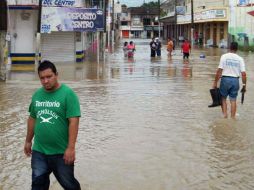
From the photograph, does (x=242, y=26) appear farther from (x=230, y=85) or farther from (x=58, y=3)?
(x=230, y=85)

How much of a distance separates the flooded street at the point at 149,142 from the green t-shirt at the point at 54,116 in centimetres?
145

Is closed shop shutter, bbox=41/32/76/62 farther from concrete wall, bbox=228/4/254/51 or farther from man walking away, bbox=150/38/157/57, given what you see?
concrete wall, bbox=228/4/254/51

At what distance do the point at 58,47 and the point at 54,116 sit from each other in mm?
28050

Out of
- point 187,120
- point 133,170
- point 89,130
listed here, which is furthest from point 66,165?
point 187,120

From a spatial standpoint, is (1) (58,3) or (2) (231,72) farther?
(1) (58,3)

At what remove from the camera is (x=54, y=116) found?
5156 mm

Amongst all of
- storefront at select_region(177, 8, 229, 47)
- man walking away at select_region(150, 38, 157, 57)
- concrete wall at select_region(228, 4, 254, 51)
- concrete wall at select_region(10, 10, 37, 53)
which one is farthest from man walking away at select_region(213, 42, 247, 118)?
storefront at select_region(177, 8, 229, 47)

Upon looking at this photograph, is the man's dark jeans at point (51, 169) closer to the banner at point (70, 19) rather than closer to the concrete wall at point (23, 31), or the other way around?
the banner at point (70, 19)

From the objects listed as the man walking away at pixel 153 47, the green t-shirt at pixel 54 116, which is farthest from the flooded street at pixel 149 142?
the man walking away at pixel 153 47

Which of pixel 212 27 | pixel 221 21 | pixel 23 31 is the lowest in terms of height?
pixel 23 31

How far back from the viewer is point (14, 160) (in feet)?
26.0

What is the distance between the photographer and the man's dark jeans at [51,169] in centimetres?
525

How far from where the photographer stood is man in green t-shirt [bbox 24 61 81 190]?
202 inches

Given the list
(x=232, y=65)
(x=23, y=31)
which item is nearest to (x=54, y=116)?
(x=232, y=65)
